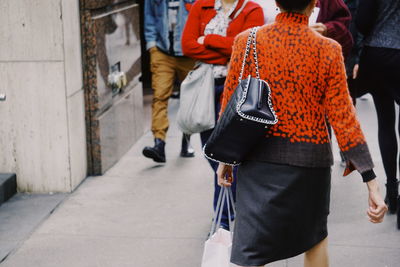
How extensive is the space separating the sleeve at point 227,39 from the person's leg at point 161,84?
199cm

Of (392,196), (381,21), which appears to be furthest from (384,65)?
(392,196)

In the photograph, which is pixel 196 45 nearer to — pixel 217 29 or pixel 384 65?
pixel 217 29

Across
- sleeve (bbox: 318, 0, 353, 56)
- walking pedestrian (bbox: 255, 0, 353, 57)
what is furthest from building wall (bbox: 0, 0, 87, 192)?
sleeve (bbox: 318, 0, 353, 56)

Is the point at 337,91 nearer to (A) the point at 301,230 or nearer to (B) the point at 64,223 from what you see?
(A) the point at 301,230

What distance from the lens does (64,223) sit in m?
5.20

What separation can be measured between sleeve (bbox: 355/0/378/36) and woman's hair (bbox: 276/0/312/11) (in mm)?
2119

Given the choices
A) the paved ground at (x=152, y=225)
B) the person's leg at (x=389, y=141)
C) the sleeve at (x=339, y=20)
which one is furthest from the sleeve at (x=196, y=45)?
the person's leg at (x=389, y=141)

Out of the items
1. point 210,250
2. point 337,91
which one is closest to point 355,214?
point 210,250

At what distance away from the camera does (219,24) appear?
187 inches

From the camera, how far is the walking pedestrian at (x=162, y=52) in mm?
6582

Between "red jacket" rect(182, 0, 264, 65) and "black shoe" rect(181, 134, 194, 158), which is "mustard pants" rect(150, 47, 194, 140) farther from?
"red jacket" rect(182, 0, 264, 65)

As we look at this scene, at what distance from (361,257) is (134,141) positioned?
3563 mm

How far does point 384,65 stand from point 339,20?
46 centimetres

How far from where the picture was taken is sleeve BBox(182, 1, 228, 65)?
475 cm
